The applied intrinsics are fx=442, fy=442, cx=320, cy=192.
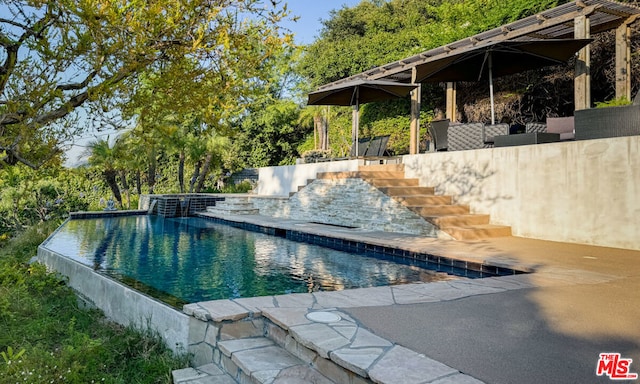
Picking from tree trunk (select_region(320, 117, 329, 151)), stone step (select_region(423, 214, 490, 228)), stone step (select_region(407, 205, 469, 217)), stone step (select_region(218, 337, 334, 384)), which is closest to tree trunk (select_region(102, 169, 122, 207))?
tree trunk (select_region(320, 117, 329, 151))

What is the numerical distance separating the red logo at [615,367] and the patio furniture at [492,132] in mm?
6847

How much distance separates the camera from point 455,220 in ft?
27.1

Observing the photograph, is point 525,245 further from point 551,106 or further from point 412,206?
point 551,106

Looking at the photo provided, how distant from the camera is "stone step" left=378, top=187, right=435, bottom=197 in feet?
31.1

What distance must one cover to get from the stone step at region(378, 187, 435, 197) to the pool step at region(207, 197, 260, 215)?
237 inches

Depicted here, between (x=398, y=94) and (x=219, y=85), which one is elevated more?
(x=398, y=94)

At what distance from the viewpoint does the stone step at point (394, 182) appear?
32.7 feet

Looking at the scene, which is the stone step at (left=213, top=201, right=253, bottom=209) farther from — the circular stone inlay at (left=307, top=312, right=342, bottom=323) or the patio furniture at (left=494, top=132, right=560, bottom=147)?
the circular stone inlay at (left=307, top=312, right=342, bottom=323)

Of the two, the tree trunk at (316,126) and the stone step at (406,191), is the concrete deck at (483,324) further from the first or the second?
the tree trunk at (316,126)

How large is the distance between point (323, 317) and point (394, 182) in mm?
7104

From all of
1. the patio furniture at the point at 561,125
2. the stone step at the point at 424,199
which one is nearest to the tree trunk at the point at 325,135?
the stone step at the point at 424,199

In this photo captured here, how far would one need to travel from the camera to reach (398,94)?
12742mm

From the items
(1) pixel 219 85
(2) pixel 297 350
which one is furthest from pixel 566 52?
(2) pixel 297 350

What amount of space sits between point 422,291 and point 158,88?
310 cm
